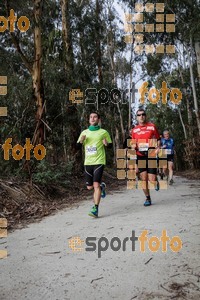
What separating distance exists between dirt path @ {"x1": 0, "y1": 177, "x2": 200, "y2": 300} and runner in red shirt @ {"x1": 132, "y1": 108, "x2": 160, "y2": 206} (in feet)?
3.50

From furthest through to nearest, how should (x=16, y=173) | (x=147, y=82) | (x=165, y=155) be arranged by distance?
(x=147, y=82)
(x=165, y=155)
(x=16, y=173)

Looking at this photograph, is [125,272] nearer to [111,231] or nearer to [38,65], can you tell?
[111,231]

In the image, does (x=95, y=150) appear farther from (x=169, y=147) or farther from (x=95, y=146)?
(x=169, y=147)

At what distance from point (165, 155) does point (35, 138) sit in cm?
450

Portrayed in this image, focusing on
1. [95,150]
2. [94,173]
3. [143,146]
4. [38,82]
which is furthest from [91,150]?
[38,82]

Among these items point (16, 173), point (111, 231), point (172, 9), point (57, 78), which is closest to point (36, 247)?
point (111, 231)

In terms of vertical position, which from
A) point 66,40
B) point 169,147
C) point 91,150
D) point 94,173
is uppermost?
point 66,40

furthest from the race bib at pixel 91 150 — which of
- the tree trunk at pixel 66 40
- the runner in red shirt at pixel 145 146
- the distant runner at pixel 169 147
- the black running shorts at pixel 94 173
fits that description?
the tree trunk at pixel 66 40

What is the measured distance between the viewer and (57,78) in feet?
39.5

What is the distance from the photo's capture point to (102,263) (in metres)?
3.58

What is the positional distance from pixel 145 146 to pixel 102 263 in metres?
3.42
